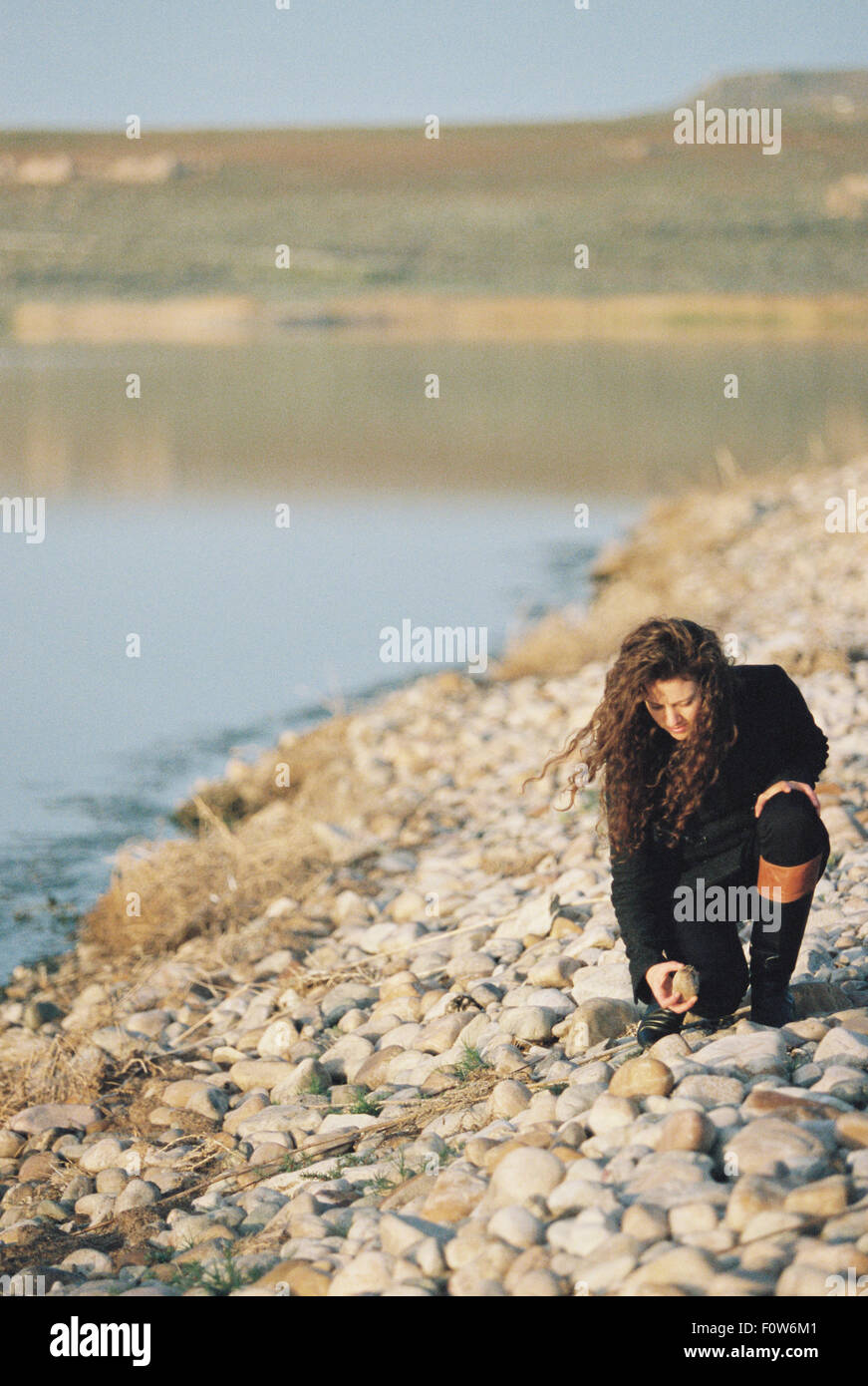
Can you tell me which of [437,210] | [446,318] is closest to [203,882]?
[446,318]

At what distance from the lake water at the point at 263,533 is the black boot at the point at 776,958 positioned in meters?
3.08

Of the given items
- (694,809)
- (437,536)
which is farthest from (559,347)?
(694,809)

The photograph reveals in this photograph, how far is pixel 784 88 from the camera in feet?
301

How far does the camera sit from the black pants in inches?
133

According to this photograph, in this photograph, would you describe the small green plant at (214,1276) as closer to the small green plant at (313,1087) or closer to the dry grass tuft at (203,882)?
the small green plant at (313,1087)

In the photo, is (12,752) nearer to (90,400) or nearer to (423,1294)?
(423,1294)

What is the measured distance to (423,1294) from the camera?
8.95ft

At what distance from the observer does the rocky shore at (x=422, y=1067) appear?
2.75 meters

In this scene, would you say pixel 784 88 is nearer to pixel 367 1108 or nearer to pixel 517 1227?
pixel 367 1108

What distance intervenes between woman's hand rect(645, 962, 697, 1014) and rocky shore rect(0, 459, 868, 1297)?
0.09m

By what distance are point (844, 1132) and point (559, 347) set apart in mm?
33482

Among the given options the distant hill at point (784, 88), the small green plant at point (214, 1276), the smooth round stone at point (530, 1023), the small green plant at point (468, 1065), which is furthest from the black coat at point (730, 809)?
the distant hill at point (784, 88)

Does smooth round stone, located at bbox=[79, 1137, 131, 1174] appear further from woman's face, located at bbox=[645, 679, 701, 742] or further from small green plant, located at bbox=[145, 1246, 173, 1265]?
woman's face, located at bbox=[645, 679, 701, 742]

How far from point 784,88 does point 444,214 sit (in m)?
44.9
